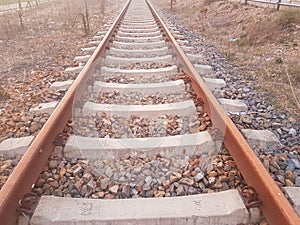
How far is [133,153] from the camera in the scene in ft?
8.37

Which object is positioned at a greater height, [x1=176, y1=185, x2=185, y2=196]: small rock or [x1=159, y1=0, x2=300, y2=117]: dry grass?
[x1=159, y1=0, x2=300, y2=117]: dry grass

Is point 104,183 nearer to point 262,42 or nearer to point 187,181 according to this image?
point 187,181

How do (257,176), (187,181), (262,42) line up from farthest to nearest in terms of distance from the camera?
(262,42) < (187,181) < (257,176)

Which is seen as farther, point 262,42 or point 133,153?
point 262,42

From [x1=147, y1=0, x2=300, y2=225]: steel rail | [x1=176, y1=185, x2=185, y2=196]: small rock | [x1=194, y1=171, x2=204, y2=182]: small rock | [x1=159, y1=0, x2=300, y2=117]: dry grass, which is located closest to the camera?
[x1=147, y1=0, x2=300, y2=225]: steel rail

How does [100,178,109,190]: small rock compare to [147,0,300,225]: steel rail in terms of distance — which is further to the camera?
[100,178,109,190]: small rock

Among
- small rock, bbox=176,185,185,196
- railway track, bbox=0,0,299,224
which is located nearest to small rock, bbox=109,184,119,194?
railway track, bbox=0,0,299,224

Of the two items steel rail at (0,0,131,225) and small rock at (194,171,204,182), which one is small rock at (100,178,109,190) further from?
small rock at (194,171,204,182)

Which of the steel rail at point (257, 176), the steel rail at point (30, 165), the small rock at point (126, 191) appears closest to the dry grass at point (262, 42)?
the steel rail at point (257, 176)

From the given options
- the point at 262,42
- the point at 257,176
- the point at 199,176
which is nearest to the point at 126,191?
the point at 199,176

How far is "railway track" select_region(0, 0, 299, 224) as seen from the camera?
191 centimetres

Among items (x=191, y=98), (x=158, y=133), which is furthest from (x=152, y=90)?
(x=158, y=133)

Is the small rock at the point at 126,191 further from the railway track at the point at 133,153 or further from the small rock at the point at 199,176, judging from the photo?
the small rock at the point at 199,176

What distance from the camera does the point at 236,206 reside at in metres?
1.93
